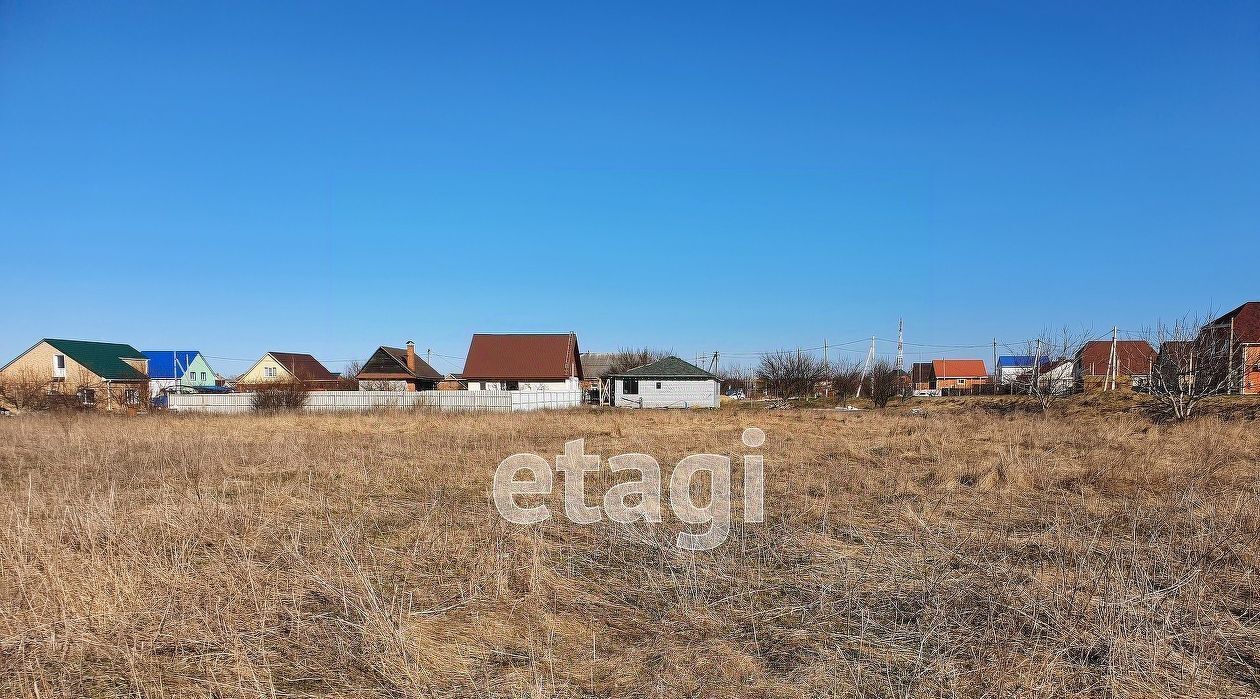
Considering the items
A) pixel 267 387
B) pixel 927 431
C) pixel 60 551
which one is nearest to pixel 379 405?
pixel 267 387

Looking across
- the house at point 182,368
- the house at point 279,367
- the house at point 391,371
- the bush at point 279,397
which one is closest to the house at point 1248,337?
the bush at point 279,397

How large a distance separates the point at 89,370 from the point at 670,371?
3468 cm

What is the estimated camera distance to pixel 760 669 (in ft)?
11.7

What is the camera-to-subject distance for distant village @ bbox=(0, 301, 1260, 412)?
28297 millimetres

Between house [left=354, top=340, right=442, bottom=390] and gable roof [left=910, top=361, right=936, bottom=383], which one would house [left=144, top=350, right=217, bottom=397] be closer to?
house [left=354, top=340, right=442, bottom=390]

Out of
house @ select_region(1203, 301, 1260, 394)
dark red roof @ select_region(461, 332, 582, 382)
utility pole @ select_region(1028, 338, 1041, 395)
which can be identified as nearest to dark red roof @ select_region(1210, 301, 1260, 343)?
house @ select_region(1203, 301, 1260, 394)

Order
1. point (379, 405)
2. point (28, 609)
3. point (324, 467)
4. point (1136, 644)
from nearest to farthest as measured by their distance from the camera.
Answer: point (1136, 644) → point (28, 609) → point (324, 467) → point (379, 405)

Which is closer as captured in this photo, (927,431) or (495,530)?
(495,530)

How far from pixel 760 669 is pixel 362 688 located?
2065 mm

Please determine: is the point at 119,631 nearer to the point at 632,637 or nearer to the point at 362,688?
the point at 362,688

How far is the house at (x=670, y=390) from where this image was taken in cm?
3772

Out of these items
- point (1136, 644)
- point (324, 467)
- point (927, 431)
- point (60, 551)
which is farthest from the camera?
point (927, 431)

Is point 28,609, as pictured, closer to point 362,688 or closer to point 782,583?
point 362,688

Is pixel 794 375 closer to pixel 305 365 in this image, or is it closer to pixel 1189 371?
pixel 1189 371
